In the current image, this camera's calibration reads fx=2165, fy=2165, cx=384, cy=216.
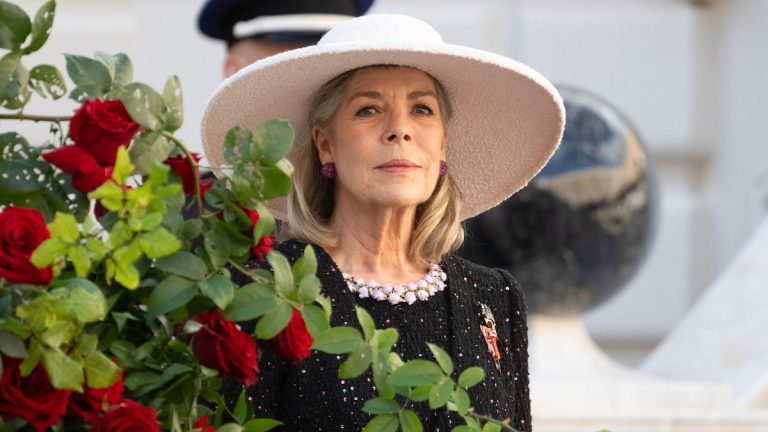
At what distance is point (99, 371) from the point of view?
1.89 m

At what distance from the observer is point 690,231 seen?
1003 cm

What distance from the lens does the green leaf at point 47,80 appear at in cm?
207

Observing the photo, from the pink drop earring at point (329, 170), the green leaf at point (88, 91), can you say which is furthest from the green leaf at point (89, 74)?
the pink drop earring at point (329, 170)

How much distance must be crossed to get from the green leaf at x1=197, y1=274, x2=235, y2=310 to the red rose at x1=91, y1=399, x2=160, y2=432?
0.41 feet

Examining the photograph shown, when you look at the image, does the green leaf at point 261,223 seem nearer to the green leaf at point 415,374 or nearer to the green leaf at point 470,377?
the green leaf at point 415,374

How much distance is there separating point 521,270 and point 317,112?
354 centimetres

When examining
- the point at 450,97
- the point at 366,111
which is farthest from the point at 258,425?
the point at 450,97

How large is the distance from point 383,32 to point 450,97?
0.80 ft

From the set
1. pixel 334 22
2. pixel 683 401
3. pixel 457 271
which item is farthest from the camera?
pixel 683 401

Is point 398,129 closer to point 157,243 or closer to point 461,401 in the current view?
point 461,401

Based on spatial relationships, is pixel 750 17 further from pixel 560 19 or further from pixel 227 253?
pixel 227 253

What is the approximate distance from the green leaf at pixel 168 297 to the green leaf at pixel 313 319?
144 mm

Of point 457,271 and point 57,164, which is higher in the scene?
point 57,164

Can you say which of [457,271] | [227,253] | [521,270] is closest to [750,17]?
[521,270]
